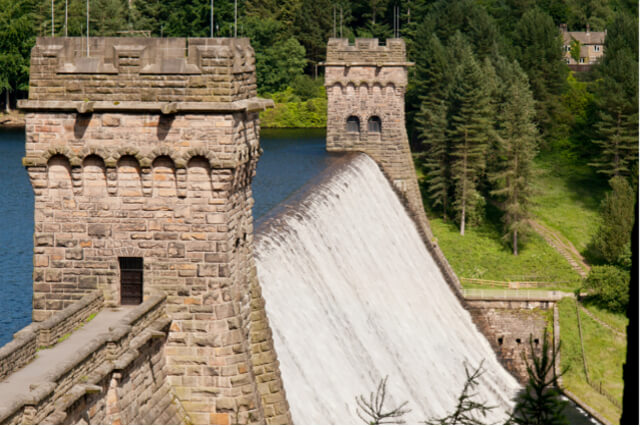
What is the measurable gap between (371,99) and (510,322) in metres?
17.3

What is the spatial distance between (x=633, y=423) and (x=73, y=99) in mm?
15468

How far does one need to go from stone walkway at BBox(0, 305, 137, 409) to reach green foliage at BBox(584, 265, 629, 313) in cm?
4799

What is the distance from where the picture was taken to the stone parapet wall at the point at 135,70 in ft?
75.9

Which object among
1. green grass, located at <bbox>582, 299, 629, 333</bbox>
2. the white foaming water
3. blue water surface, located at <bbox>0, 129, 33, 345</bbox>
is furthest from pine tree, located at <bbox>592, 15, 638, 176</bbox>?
blue water surface, located at <bbox>0, 129, 33, 345</bbox>

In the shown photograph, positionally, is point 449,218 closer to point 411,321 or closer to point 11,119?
point 411,321

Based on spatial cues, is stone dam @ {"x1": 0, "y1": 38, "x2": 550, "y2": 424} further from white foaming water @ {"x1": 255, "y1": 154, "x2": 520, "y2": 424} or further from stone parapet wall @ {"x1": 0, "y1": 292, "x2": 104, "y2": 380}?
white foaming water @ {"x1": 255, "y1": 154, "x2": 520, "y2": 424}

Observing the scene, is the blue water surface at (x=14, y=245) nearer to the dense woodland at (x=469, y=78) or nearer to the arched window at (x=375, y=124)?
the dense woodland at (x=469, y=78)

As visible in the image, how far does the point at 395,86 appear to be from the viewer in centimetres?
7006

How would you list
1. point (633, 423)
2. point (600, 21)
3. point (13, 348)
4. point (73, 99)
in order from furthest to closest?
point (600, 21), point (73, 99), point (13, 348), point (633, 423)

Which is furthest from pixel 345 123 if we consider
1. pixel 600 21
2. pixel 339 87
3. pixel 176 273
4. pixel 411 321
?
pixel 600 21

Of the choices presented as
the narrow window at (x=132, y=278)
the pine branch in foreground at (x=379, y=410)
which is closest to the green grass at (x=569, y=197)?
the pine branch in foreground at (x=379, y=410)

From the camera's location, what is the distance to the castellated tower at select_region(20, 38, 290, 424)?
914 inches

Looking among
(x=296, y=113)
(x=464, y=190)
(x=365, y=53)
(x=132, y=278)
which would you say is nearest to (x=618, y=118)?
(x=464, y=190)

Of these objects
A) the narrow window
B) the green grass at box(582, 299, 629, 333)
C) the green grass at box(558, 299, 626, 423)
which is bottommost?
the green grass at box(558, 299, 626, 423)
